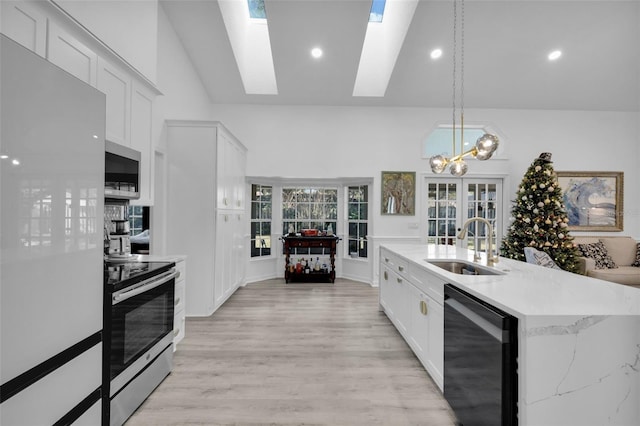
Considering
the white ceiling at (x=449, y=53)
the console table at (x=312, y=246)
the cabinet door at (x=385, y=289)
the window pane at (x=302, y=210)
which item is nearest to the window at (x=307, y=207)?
the window pane at (x=302, y=210)

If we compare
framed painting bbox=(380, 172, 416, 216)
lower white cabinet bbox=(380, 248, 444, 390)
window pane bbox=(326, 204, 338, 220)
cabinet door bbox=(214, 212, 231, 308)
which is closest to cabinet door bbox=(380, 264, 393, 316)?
lower white cabinet bbox=(380, 248, 444, 390)

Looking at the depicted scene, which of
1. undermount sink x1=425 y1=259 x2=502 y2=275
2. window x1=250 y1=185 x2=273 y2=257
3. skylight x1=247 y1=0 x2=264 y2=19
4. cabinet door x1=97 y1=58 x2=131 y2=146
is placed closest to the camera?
cabinet door x1=97 y1=58 x2=131 y2=146

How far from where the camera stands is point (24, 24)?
5.35ft

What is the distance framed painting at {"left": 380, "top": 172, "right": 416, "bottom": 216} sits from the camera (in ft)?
18.8

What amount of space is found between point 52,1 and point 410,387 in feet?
11.1

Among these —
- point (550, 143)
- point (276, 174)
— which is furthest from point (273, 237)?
point (550, 143)

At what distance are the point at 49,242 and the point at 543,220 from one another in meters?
6.31

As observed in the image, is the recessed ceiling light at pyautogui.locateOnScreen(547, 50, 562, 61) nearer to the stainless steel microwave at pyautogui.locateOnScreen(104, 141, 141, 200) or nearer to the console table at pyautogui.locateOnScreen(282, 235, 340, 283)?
the console table at pyautogui.locateOnScreen(282, 235, 340, 283)

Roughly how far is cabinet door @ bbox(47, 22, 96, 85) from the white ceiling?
88.5 inches

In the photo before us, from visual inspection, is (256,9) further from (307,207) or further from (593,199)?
(593,199)

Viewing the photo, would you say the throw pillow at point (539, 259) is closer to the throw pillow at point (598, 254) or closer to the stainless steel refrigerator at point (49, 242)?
the throw pillow at point (598, 254)

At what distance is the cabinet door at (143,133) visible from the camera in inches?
106

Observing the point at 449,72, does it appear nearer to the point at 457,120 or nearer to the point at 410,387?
the point at 457,120

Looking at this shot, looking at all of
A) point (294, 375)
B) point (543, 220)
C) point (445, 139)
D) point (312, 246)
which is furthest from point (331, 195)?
point (294, 375)
